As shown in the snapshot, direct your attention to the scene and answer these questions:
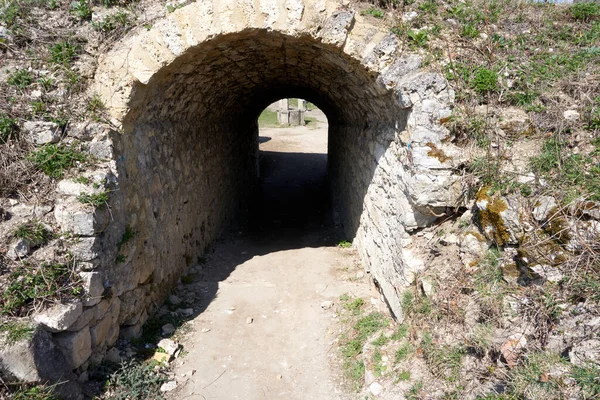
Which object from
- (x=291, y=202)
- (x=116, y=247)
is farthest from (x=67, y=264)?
(x=291, y=202)

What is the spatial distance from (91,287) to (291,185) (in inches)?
381

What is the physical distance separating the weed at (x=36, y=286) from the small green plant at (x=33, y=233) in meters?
→ 0.24

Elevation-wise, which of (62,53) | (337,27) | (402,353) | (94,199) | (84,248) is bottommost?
(402,353)

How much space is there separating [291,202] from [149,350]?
286 inches

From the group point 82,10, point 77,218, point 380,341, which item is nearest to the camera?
point 77,218

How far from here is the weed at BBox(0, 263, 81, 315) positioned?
301cm

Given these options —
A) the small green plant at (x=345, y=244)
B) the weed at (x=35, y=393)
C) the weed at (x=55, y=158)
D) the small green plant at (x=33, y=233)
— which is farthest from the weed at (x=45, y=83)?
the small green plant at (x=345, y=244)

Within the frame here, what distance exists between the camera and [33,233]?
3.30 m

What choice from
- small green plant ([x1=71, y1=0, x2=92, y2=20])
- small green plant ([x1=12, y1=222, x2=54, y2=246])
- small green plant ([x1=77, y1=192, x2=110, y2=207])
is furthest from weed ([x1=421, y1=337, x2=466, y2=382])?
small green plant ([x1=71, y1=0, x2=92, y2=20])

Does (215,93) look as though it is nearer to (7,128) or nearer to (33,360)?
(7,128)

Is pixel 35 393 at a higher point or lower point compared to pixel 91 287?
lower

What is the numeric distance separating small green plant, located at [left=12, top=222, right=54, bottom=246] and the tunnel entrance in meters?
4.89

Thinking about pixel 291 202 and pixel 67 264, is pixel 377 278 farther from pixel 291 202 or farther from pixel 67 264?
pixel 291 202

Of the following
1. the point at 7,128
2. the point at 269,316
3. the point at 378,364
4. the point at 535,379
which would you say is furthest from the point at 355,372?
the point at 7,128
